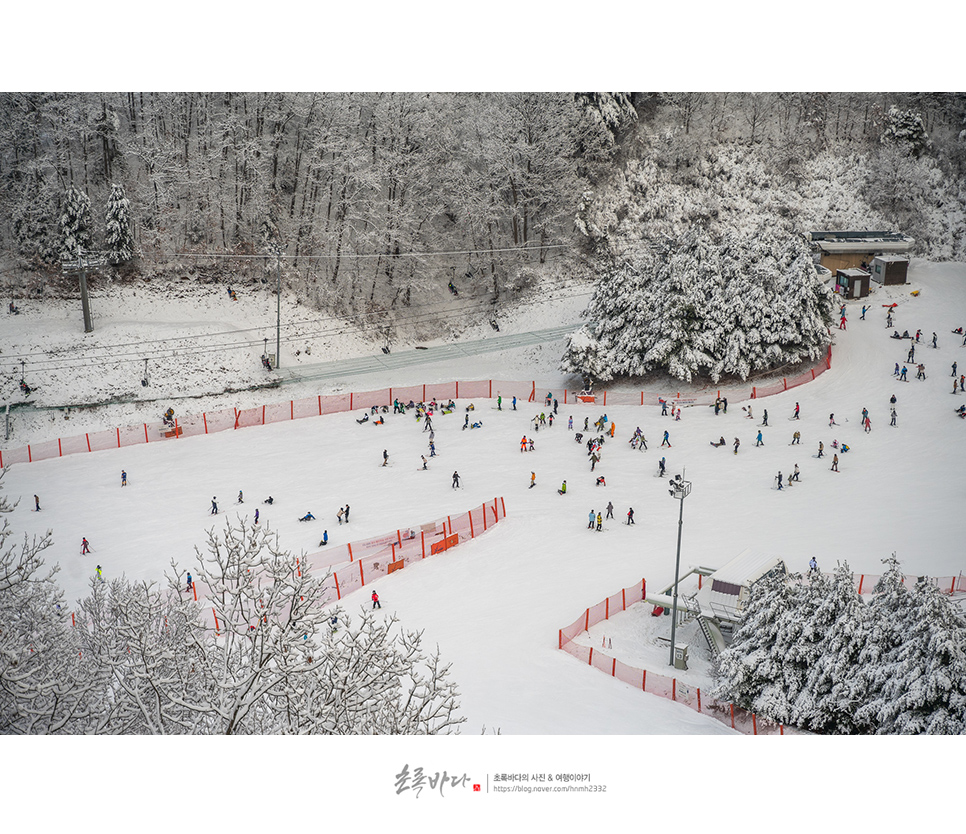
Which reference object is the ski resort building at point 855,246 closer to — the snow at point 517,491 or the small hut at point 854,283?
the small hut at point 854,283

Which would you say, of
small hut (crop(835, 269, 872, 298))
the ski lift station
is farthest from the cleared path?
small hut (crop(835, 269, 872, 298))

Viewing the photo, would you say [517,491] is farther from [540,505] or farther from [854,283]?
[854,283]

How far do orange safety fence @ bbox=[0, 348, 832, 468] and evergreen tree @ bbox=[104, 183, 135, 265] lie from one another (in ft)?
25.4

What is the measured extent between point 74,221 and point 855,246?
32.0m

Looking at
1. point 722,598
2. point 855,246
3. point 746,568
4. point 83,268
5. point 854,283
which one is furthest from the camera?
point 854,283

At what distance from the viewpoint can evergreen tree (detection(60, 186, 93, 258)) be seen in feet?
116

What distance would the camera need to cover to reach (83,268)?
36156 millimetres

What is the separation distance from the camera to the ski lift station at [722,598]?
80.5 feet

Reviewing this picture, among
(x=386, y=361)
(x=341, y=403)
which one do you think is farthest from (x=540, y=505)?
Result: (x=341, y=403)

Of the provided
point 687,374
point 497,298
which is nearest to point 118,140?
point 497,298

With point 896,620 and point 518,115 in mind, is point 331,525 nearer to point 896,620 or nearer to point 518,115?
point 896,620

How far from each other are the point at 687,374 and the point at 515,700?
65.8 ft

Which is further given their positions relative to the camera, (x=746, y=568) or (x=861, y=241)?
(x=861, y=241)

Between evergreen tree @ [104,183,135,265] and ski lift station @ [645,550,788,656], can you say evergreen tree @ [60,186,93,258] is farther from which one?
ski lift station @ [645,550,788,656]
